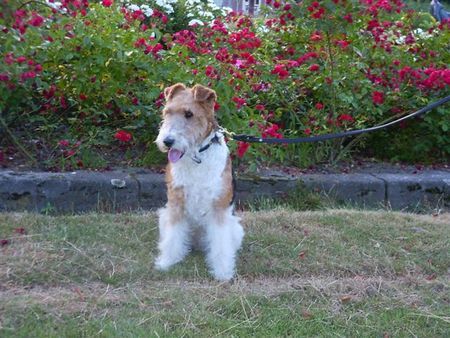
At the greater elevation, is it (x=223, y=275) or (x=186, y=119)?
(x=186, y=119)

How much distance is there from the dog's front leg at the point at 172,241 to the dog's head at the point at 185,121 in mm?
496

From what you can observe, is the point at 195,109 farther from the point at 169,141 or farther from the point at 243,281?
the point at 243,281

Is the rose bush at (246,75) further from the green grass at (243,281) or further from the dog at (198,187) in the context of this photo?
the dog at (198,187)

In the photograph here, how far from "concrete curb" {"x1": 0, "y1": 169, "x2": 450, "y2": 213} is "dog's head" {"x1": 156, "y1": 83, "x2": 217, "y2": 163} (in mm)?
1532

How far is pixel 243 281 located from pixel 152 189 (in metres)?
1.75

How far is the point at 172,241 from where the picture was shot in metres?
4.45

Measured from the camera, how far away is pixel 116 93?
19.9ft

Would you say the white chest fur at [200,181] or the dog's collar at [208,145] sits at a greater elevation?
the dog's collar at [208,145]

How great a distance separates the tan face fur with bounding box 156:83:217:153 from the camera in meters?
4.06

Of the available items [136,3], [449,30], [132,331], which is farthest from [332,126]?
[132,331]

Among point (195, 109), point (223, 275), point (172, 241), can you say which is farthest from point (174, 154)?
point (223, 275)

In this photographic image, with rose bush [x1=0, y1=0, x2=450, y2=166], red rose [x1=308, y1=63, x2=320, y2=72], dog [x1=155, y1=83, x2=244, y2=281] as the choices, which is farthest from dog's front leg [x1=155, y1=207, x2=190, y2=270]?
red rose [x1=308, y1=63, x2=320, y2=72]

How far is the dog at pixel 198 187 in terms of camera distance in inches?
166

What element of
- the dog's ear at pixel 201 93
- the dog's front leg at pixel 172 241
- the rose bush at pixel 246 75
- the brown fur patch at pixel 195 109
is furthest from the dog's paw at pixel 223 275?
the rose bush at pixel 246 75
